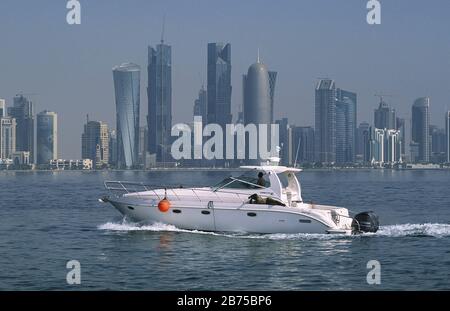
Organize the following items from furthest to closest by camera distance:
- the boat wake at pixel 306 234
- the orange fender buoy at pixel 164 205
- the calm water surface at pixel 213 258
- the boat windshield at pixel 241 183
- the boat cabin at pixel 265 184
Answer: the boat windshield at pixel 241 183 → the boat cabin at pixel 265 184 → the orange fender buoy at pixel 164 205 → the boat wake at pixel 306 234 → the calm water surface at pixel 213 258

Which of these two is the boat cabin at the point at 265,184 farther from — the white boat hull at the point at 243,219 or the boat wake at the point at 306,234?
the boat wake at the point at 306,234

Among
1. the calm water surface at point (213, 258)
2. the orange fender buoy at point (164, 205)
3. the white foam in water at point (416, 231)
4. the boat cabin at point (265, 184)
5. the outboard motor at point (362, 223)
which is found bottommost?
the calm water surface at point (213, 258)

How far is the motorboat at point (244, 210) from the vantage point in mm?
32844

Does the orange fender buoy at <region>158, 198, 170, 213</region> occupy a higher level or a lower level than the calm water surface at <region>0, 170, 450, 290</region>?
higher

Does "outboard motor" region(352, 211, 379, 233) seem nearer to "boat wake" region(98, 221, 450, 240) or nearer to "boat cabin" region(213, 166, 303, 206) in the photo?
"boat wake" region(98, 221, 450, 240)

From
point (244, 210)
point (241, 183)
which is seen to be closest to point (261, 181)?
point (241, 183)

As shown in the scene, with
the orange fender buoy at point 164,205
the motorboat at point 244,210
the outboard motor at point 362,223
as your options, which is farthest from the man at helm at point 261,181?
the outboard motor at point 362,223

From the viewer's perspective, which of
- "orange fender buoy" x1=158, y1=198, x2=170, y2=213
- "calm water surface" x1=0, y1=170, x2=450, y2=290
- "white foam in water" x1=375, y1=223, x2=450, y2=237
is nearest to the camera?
"calm water surface" x1=0, y1=170, x2=450, y2=290

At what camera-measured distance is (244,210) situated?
3312cm

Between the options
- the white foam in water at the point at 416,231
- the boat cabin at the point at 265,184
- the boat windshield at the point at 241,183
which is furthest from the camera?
the white foam in water at the point at 416,231

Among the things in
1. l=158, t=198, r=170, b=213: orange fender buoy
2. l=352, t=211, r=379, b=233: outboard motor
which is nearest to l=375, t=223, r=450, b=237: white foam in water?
l=352, t=211, r=379, b=233: outboard motor

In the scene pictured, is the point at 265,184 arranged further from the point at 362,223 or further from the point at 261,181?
the point at 362,223

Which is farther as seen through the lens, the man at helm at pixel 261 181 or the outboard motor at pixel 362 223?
the man at helm at pixel 261 181

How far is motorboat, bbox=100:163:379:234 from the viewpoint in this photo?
32844mm
